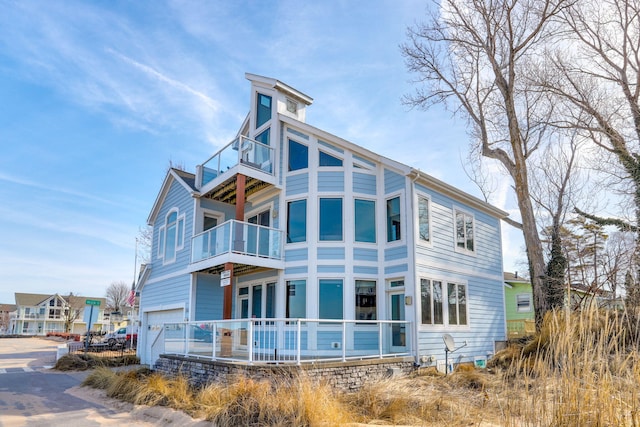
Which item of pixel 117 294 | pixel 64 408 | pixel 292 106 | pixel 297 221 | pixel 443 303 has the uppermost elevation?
pixel 292 106

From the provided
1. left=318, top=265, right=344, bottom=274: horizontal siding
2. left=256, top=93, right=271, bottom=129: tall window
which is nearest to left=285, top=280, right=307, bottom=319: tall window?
left=318, top=265, right=344, bottom=274: horizontal siding

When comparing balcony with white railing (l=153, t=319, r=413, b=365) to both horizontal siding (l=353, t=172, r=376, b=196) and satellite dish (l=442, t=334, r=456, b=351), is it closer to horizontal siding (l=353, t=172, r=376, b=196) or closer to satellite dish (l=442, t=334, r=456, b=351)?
satellite dish (l=442, t=334, r=456, b=351)

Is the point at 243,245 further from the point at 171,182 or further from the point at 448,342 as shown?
the point at 171,182

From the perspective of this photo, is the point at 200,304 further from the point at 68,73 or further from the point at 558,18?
the point at 558,18

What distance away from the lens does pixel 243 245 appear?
14.2 meters

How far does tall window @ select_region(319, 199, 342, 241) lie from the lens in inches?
571

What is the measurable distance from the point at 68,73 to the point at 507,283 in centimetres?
2464

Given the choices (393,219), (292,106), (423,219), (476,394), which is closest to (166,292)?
(292,106)

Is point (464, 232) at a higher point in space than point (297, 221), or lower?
lower

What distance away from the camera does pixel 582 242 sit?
81.9 ft

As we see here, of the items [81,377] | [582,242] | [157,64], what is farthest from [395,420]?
→ [582,242]

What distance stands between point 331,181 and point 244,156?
122 inches

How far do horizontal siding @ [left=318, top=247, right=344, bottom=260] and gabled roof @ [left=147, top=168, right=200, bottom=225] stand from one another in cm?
573

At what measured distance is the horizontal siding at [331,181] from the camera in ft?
48.4
